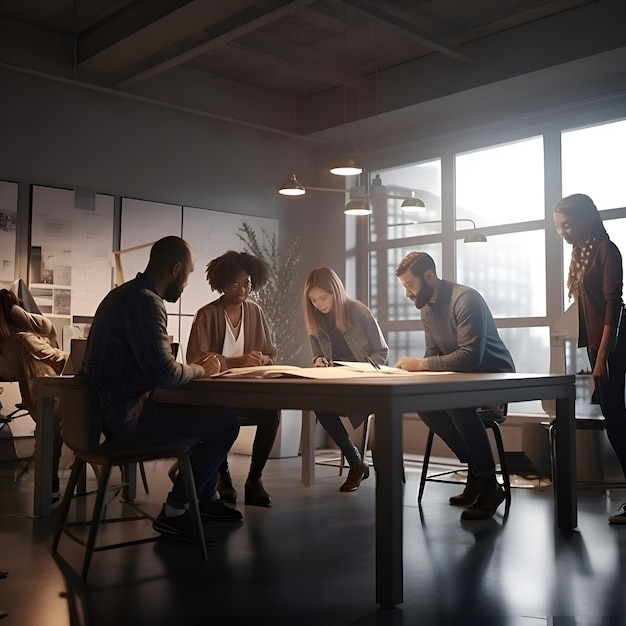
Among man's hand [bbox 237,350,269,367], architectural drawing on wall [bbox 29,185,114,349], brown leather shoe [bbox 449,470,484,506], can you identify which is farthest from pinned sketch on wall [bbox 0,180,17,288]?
brown leather shoe [bbox 449,470,484,506]

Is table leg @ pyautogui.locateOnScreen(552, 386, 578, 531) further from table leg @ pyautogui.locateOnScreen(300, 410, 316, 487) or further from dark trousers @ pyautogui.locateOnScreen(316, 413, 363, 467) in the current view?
table leg @ pyautogui.locateOnScreen(300, 410, 316, 487)

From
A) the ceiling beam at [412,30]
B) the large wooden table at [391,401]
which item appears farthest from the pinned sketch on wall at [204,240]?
the large wooden table at [391,401]

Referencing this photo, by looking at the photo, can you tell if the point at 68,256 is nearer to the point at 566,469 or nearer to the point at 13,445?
the point at 13,445

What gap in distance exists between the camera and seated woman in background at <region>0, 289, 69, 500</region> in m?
4.72

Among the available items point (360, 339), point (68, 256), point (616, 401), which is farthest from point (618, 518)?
point (68, 256)

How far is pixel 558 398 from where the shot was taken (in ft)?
11.2

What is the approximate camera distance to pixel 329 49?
253 inches

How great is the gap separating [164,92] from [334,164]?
7.84 feet

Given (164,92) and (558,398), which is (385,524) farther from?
(164,92)

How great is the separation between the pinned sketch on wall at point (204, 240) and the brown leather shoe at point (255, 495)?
2976mm

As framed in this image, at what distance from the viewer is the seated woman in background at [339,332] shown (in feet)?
14.8

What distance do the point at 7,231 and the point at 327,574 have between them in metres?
4.22

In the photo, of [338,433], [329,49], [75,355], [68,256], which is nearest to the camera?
[75,355]

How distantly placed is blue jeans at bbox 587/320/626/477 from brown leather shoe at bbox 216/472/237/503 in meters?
1.95
